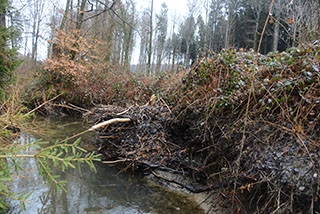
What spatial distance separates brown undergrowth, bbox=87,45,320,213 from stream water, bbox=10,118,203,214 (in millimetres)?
384

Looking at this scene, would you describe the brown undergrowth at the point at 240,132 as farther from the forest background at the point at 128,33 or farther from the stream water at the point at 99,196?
the forest background at the point at 128,33

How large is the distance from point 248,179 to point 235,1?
2520cm

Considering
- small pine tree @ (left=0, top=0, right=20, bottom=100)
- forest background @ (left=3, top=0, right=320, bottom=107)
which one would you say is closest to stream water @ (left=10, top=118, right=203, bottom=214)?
small pine tree @ (left=0, top=0, right=20, bottom=100)

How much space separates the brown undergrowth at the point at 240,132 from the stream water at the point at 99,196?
1.26ft

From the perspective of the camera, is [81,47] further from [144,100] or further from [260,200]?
[260,200]

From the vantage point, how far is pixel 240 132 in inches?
127

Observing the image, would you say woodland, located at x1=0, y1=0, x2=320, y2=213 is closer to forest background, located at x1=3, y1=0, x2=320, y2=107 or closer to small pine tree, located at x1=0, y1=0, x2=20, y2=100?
small pine tree, located at x1=0, y1=0, x2=20, y2=100

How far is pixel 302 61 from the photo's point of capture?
3.07 meters

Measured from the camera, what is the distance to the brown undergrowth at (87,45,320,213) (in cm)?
254

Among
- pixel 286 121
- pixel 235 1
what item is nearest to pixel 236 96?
pixel 286 121

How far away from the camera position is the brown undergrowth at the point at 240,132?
100 inches

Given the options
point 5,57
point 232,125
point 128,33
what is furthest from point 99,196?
point 128,33

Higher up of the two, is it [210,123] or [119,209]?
[210,123]

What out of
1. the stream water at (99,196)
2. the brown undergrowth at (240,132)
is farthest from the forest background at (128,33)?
the stream water at (99,196)
